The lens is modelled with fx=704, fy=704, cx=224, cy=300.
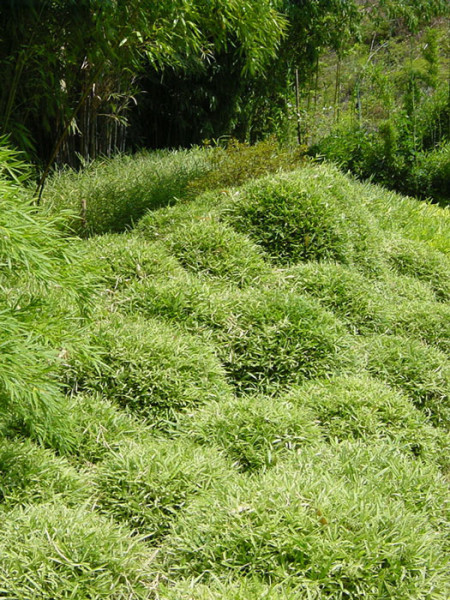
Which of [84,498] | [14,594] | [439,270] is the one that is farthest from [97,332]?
[439,270]

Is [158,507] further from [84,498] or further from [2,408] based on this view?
[2,408]

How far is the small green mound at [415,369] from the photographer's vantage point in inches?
117

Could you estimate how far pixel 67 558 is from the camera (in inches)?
71.2

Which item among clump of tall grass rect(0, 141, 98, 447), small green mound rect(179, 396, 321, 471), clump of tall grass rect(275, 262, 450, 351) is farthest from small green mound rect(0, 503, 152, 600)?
clump of tall grass rect(275, 262, 450, 351)

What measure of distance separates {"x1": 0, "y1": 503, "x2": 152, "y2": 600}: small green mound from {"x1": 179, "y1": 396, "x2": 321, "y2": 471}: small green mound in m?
0.57

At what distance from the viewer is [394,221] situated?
4949 mm

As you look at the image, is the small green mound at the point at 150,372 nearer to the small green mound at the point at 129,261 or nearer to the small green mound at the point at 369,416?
the small green mound at the point at 369,416

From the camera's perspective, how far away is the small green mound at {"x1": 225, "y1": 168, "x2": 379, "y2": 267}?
3934 millimetres

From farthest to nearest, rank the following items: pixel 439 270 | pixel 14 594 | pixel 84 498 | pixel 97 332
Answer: pixel 439 270
pixel 97 332
pixel 84 498
pixel 14 594

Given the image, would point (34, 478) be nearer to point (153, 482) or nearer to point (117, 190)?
point (153, 482)

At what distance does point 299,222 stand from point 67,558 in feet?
8.40

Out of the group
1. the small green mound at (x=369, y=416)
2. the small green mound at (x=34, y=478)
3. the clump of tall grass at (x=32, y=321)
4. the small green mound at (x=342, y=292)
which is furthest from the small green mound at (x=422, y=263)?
the small green mound at (x=34, y=478)

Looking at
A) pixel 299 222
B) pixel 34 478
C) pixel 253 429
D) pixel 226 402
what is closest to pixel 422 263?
pixel 299 222

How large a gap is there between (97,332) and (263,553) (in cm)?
130
